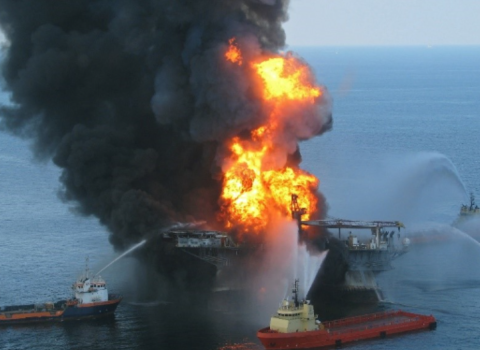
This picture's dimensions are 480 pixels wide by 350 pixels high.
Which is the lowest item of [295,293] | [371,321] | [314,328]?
[314,328]

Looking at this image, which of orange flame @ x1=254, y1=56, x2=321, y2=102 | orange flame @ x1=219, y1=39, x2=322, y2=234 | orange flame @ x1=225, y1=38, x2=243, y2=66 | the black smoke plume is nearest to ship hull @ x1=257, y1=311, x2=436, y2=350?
orange flame @ x1=219, y1=39, x2=322, y2=234

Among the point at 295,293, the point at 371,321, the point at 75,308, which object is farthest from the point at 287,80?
the point at 75,308

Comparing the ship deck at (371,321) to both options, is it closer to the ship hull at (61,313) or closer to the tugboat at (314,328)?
the tugboat at (314,328)

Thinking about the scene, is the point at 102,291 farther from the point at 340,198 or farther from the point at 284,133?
the point at 340,198

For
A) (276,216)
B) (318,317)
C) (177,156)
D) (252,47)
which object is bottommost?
(318,317)

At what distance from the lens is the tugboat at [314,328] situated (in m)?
92.9

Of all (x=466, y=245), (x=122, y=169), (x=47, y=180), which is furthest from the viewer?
(x=47, y=180)

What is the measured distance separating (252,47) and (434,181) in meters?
52.3

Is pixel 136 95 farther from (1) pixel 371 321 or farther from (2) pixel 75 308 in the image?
(1) pixel 371 321

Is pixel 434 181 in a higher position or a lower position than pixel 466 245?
higher

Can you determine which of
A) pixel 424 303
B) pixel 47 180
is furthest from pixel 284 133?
pixel 47 180

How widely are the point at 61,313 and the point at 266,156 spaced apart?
25.4 metres

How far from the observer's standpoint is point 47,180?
621 ft

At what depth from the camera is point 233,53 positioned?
4264 inches
